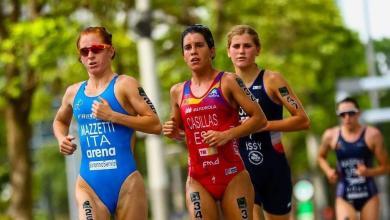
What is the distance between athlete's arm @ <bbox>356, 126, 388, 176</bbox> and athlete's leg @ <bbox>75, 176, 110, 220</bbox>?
573 cm

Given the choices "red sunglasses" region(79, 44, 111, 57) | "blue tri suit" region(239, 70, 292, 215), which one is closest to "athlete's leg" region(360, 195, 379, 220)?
"blue tri suit" region(239, 70, 292, 215)

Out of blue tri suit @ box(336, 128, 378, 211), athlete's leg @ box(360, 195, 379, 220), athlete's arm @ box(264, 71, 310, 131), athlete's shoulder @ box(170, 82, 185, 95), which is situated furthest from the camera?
athlete's leg @ box(360, 195, 379, 220)

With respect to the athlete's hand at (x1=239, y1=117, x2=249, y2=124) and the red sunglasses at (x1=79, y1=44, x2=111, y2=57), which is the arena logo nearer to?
the athlete's hand at (x1=239, y1=117, x2=249, y2=124)

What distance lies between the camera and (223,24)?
36562 mm

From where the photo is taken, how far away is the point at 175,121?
11.5 meters

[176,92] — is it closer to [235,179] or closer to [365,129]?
[235,179]

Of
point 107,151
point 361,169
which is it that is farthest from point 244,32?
point 361,169

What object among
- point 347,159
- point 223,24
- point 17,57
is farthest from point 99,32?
point 223,24

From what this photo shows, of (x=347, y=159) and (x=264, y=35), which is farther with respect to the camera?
(x=264, y=35)

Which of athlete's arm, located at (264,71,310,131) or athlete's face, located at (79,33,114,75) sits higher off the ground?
athlete's face, located at (79,33,114,75)

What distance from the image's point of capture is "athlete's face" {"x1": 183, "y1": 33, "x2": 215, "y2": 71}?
11133 millimetres

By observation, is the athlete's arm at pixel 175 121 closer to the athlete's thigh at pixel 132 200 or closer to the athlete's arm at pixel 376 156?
the athlete's thigh at pixel 132 200

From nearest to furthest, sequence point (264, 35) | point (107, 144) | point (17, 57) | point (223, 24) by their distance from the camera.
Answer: point (107, 144) < point (17, 57) < point (223, 24) < point (264, 35)

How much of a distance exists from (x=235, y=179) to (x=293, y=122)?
4.54ft
